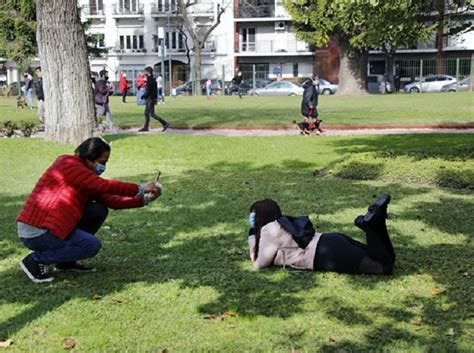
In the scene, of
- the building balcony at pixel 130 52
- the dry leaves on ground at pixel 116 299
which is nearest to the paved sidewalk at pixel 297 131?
the dry leaves on ground at pixel 116 299

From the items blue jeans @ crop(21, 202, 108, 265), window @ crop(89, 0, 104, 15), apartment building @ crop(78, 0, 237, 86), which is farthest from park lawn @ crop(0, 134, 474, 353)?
window @ crop(89, 0, 104, 15)

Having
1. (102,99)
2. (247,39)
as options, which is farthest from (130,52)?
(102,99)

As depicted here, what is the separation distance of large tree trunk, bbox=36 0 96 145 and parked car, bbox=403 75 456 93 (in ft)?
134

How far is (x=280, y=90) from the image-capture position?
51.8m

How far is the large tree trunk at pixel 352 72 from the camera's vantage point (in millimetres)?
46781

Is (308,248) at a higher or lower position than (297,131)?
higher

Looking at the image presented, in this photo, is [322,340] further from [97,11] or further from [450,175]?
[97,11]

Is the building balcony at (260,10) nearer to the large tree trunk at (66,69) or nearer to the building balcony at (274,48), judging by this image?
the building balcony at (274,48)

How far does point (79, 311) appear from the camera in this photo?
4832mm

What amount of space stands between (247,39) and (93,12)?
15.8 m

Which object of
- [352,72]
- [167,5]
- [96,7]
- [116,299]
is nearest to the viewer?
[116,299]

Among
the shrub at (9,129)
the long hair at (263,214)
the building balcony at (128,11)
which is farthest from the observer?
the building balcony at (128,11)

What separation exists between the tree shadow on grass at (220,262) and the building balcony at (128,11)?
58.8 m

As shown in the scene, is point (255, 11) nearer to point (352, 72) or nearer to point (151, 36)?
point (151, 36)
